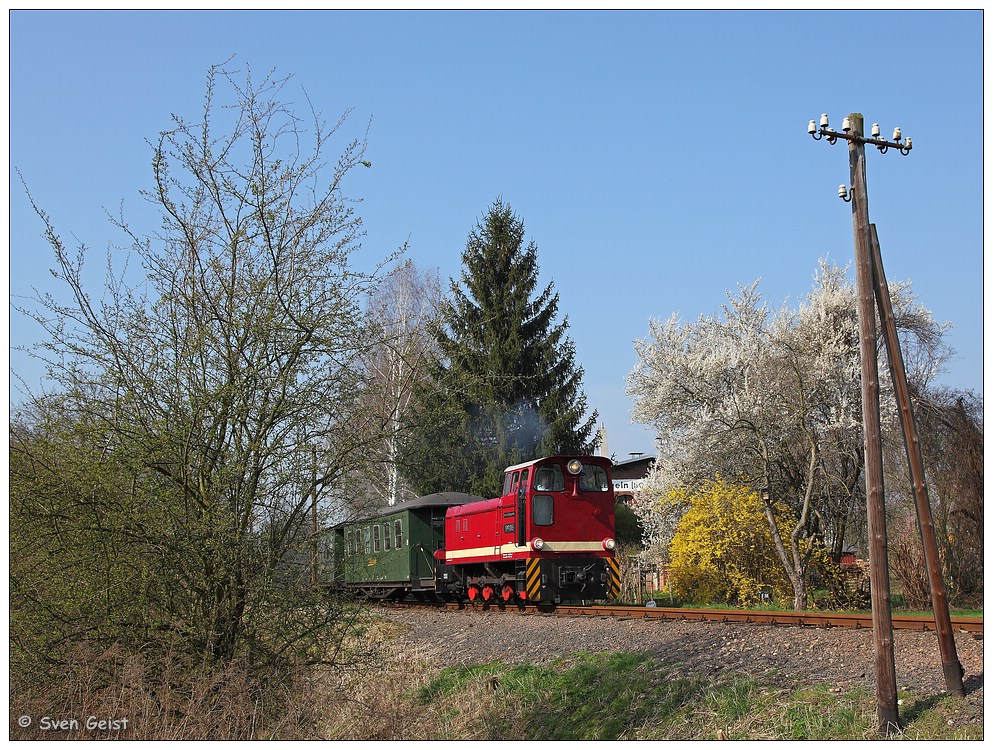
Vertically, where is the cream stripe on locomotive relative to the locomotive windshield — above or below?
below

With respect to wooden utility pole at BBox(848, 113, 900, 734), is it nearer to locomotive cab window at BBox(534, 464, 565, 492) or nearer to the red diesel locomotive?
the red diesel locomotive

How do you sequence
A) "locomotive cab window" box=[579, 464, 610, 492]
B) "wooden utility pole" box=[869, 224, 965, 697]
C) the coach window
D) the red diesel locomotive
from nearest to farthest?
1. "wooden utility pole" box=[869, 224, 965, 697]
2. the red diesel locomotive
3. the coach window
4. "locomotive cab window" box=[579, 464, 610, 492]

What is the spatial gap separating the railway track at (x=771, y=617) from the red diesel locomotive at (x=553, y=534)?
61cm

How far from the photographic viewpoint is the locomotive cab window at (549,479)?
1883 centimetres

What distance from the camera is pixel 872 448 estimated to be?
30.8ft

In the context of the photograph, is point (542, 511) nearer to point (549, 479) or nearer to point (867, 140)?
point (549, 479)

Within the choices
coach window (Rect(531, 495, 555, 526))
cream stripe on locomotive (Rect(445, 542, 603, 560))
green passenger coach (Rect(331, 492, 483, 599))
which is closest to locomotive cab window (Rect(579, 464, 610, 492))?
coach window (Rect(531, 495, 555, 526))

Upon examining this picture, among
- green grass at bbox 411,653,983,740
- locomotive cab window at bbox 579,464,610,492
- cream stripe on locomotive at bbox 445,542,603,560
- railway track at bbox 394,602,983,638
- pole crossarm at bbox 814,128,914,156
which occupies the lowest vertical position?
green grass at bbox 411,653,983,740

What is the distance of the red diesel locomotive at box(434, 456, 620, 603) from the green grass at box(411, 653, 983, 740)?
16.4ft

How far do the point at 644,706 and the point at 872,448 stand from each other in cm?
390

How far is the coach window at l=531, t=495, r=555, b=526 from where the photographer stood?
736 inches

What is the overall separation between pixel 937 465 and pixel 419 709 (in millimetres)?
13643

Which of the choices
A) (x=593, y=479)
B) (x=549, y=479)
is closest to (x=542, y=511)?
(x=549, y=479)
